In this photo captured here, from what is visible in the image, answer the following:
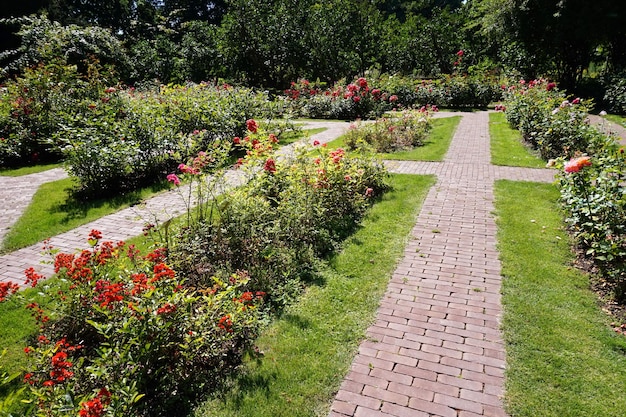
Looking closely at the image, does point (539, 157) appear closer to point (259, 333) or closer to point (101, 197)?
point (259, 333)

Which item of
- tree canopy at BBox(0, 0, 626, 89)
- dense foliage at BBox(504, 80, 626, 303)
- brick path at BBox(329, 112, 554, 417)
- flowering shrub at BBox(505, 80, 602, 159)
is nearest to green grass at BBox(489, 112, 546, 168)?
flowering shrub at BBox(505, 80, 602, 159)

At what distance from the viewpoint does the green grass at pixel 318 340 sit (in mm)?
2836

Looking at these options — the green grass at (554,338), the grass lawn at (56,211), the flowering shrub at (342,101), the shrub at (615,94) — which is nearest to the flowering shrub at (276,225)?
the green grass at (554,338)

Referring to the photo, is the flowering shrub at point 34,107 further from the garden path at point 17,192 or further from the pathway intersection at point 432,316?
the pathway intersection at point 432,316

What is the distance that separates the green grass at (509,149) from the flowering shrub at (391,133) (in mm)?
2077

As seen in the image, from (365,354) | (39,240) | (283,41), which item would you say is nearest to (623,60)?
(283,41)

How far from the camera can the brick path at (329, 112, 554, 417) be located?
2809mm

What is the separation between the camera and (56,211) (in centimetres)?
673

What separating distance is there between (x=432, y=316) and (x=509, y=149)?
7961 mm

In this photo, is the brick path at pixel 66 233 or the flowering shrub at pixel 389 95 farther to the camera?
the flowering shrub at pixel 389 95

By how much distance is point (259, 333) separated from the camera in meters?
3.57

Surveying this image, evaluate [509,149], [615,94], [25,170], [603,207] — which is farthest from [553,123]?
[25,170]

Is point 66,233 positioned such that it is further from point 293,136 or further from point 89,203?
point 293,136

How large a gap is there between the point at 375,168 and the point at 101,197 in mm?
5140
